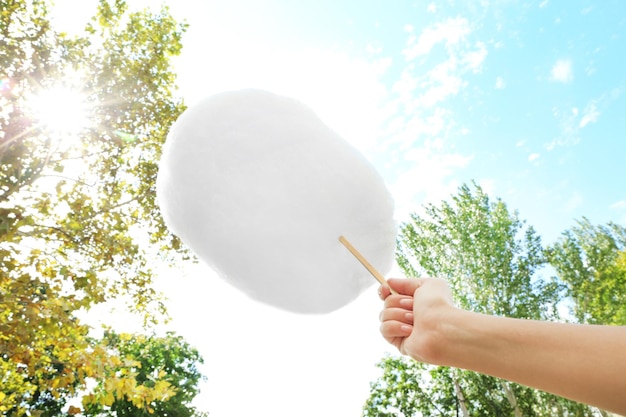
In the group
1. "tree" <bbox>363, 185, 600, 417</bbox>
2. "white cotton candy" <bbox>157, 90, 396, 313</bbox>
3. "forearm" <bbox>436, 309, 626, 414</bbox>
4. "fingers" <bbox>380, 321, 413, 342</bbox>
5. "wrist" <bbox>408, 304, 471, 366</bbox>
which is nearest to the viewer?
"forearm" <bbox>436, 309, 626, 414</bbox>

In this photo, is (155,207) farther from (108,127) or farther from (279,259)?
(279,259)

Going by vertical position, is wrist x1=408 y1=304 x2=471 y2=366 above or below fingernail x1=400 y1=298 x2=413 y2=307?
below

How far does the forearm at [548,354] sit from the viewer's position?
0.69 meters

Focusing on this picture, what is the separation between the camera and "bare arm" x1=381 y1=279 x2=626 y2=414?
0.70 meters

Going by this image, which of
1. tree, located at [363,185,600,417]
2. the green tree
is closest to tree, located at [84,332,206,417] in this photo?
Answer: tree, located at [363,185,600,417]

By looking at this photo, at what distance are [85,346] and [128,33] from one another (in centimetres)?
539

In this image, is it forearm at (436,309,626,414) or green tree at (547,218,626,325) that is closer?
forearm at (436,309,626,414)

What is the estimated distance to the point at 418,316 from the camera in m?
1.02

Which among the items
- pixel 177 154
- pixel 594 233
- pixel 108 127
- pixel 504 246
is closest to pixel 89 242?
pixel 108 127

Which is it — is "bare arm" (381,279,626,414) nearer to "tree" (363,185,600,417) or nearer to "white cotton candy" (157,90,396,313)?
"white cotton candy" (157,90,396,313)

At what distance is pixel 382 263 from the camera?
1691 mm

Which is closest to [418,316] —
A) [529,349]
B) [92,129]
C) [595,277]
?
[529,349]

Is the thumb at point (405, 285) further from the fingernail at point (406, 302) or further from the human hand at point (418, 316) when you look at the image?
the fingernail at point (406, 302)

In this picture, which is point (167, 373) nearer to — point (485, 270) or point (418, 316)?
point (485, 270)
